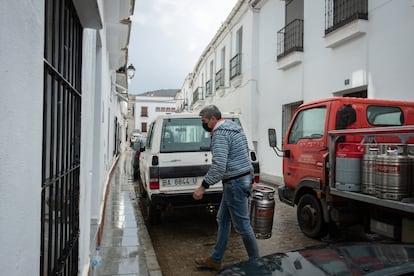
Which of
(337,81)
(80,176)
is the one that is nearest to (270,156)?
(337,81)

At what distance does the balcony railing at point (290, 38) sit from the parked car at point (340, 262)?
881 cm

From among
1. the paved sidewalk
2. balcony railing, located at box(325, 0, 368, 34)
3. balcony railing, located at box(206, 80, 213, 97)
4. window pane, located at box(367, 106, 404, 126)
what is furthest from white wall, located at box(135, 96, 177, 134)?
window pane, located at box(367, 106, 404, 126)

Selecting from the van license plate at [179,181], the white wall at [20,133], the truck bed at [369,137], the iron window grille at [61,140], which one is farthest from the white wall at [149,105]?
the white wall at [20,133]

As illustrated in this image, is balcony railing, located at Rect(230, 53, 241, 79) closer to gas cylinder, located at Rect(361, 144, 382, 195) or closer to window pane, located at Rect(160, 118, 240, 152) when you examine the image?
window pane, located at Rect(160, 118, 240, 152)

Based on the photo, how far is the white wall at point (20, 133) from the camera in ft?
3.41

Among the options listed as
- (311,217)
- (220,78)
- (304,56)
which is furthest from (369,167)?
(220,78)

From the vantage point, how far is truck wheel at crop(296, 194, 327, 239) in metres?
5.26

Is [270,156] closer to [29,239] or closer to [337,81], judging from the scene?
[337,81]

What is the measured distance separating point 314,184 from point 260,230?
4.29 ft

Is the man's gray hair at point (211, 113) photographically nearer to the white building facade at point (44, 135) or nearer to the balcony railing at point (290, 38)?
the white building facade at point (44, 135)

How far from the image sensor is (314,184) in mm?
5137

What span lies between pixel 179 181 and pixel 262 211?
164 cm

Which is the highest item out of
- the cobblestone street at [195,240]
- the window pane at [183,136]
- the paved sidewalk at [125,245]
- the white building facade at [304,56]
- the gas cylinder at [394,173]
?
the white building facade at [304,56]

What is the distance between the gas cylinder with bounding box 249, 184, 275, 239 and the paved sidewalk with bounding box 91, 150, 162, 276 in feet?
4.41
